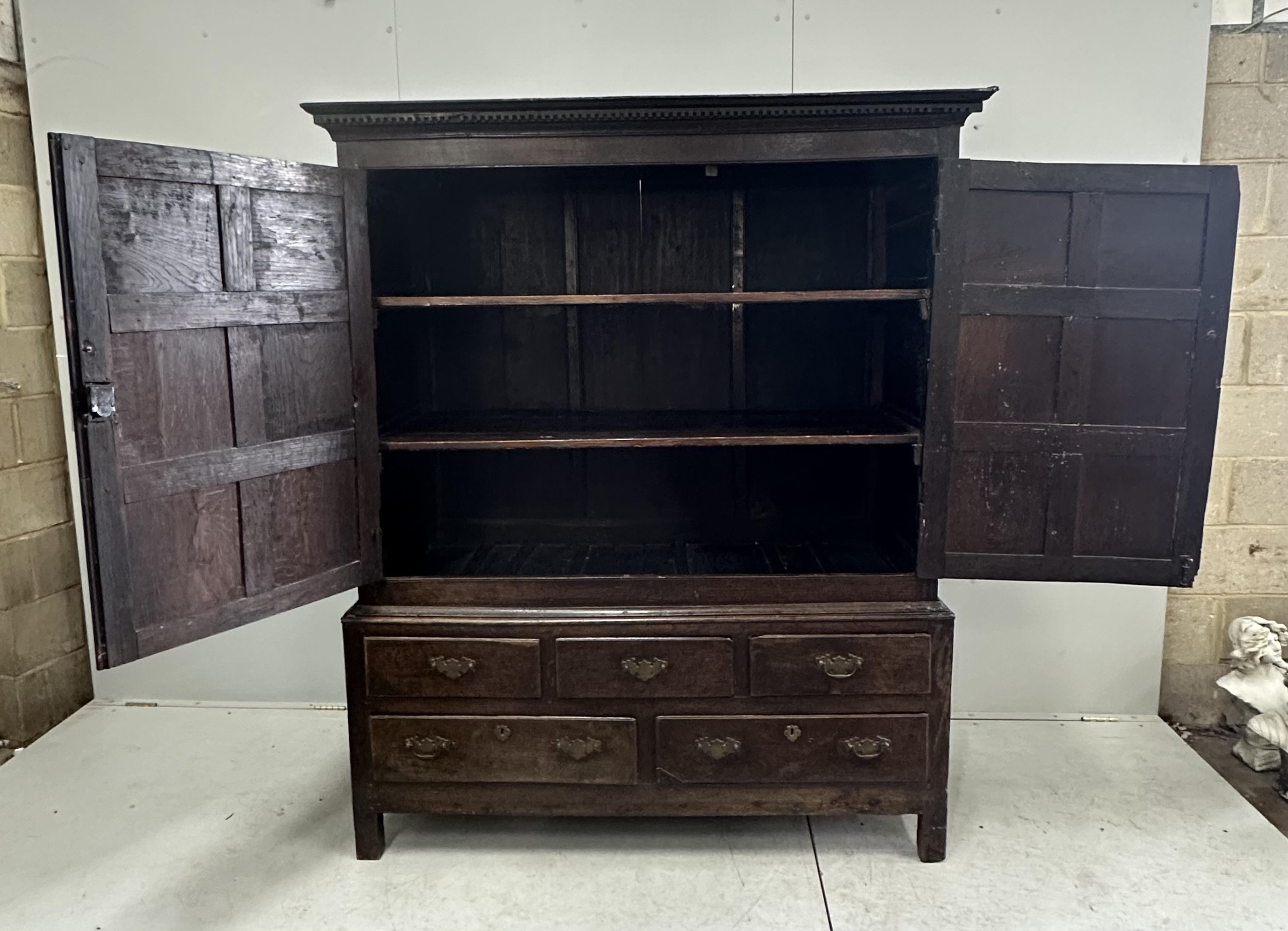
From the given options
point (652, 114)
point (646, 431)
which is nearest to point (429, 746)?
point (646, 431)

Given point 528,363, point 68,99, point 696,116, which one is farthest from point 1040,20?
point 68,99

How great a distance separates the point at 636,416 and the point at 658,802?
1.00m

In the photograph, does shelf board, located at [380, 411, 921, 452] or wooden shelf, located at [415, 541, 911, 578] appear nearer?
shelf board, located at [380, 411, 921, 452]

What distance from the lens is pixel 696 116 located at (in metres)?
1.98

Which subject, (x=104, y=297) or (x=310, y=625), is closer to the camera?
(x=104, y=297)

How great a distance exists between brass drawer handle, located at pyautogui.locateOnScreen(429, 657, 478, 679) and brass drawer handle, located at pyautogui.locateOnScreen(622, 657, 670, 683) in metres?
0.35

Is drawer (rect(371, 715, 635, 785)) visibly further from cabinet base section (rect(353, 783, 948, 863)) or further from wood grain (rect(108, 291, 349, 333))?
wood grain (rect(108, 291, 349, 333))

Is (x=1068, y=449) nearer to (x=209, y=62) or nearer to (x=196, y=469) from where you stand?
(x=196, y=469)

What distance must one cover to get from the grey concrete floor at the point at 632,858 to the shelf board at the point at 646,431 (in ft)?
3.23

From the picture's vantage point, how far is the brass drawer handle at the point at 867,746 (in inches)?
85.3

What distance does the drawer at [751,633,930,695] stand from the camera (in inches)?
84.5

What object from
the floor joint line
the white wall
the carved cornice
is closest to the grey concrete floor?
the floor joint line

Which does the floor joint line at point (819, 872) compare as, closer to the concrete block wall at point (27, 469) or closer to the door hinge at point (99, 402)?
the door hinge at point (99, 402)

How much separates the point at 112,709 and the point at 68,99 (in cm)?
191
